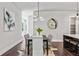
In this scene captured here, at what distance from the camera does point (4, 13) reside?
6.99 meters

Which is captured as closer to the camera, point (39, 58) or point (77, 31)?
point (39, 58)

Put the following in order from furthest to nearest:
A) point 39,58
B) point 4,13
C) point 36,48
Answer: point 4,13
point 36,48
point 39,58

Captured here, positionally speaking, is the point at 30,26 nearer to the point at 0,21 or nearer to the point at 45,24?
the point at 45,24

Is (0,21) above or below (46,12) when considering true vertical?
below

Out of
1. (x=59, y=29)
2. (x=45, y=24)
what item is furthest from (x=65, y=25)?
(x=45, y=24)

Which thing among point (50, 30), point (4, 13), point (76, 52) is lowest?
point (76, 52)

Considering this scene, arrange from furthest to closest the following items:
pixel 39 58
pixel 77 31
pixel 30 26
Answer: pixel 30 26 < pixel 77 31 < pixel 39 58

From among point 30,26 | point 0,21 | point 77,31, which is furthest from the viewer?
point 30,26

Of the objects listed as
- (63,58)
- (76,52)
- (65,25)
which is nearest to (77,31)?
(65,25)

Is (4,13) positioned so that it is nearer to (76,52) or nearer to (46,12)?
(76,52)

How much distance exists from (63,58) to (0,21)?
5241 mm

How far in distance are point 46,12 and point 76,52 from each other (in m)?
6.74

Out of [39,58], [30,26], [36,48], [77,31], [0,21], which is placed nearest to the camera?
[39,58]

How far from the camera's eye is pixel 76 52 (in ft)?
22.4
